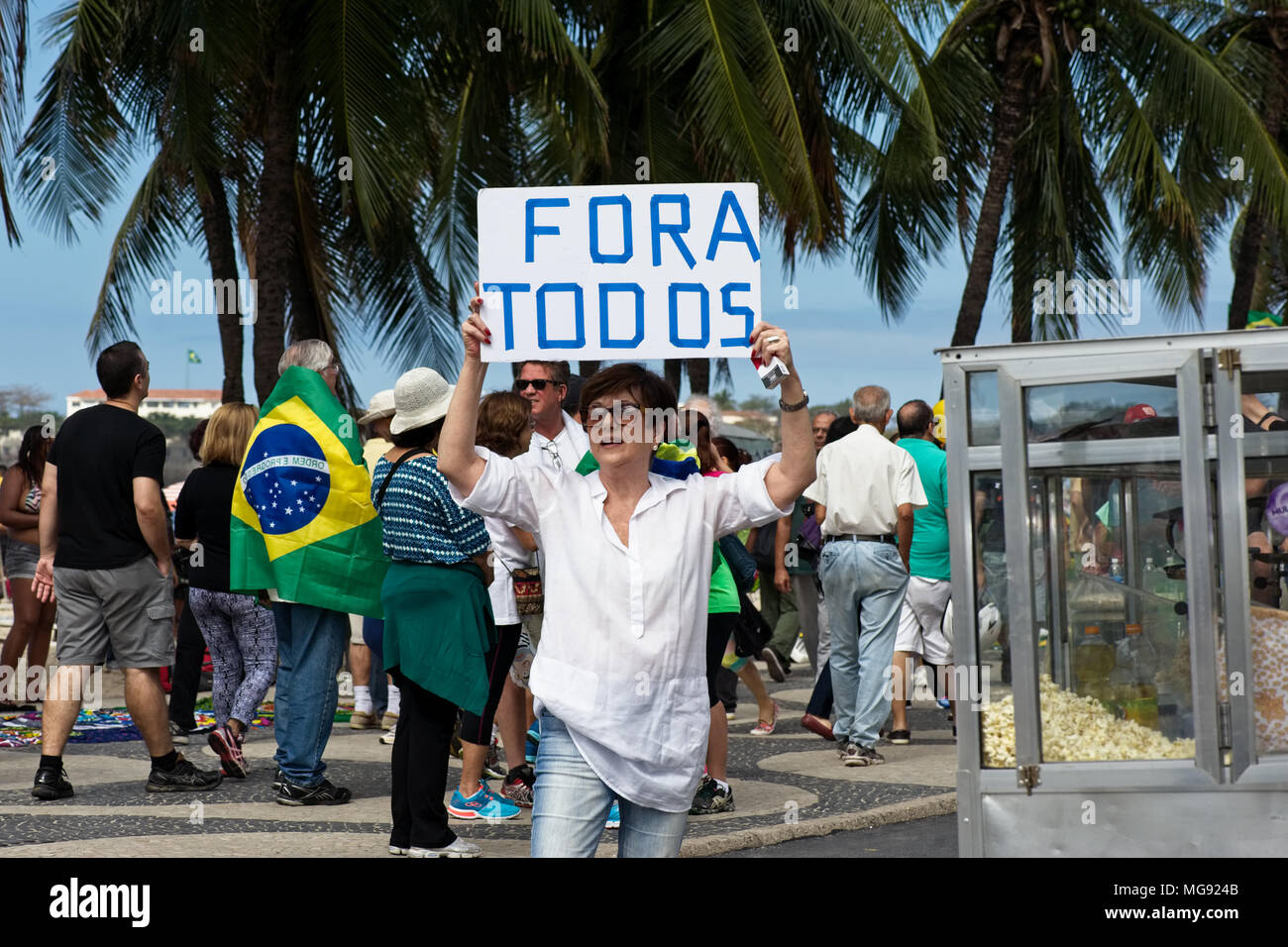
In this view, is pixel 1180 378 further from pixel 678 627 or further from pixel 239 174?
pixel 239 174

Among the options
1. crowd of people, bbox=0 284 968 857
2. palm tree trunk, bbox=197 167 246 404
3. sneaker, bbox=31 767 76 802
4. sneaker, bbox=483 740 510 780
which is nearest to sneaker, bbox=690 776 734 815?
crowd of people, bbox=0 284 968 857

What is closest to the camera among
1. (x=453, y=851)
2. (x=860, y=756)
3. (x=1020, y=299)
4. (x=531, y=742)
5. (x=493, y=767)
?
(x=453, y=851)

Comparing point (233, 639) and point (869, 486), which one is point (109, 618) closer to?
point (233, 639)

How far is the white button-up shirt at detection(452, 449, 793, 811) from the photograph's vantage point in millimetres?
3504

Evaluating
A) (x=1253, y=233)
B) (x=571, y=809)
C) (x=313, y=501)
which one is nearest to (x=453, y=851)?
(x=313, y=501)

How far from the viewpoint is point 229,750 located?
7609 millimetres

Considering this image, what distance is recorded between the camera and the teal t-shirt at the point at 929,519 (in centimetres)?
881

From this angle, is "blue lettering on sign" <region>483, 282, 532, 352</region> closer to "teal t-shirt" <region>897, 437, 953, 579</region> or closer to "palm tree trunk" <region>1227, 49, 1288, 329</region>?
"teal t-shirt" <region>897, 437, 953, 579</region>

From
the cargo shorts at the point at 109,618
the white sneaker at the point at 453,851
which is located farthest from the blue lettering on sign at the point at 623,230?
the cargo shorts at the point at 109,618

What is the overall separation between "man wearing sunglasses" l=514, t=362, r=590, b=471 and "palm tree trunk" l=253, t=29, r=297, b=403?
684 centimetres

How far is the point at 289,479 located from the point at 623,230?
11.0 feet

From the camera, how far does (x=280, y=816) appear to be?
260 inches

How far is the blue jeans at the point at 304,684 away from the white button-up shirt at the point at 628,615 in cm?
333
